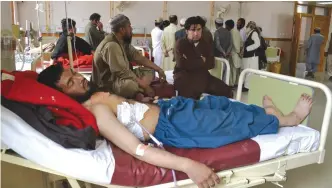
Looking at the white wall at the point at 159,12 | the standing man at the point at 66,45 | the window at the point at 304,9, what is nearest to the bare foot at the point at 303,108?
the standing man at the point at 66,45

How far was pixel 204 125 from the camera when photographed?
1.68 meters

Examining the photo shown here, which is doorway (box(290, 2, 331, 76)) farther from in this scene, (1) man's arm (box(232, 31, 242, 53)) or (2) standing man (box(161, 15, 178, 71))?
(2) standing man (box(161, 15, 178, 71))

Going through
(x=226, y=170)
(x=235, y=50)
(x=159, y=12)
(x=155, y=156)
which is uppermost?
(x=159, y=12)

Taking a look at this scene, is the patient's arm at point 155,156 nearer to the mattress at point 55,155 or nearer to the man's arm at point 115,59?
the mattress at point 55,155

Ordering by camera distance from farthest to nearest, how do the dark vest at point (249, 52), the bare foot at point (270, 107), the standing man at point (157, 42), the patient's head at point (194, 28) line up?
the standing man at point (157, 42) < the dark vest at point (249, 52) < the patient's head at point (194, 28) < the bare foot at point (270, 107)

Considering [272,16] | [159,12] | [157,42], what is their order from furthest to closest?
[272,16] → [159,12] → [157,42]

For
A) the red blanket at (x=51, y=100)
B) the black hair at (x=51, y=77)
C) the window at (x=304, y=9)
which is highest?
the window at (x=304, y=9)

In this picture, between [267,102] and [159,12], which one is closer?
[267,102]

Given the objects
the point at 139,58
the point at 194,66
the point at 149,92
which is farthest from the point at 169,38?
the point at 149,92

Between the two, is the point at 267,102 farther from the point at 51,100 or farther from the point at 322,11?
the point at 322,11

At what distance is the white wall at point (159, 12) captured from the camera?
680cm

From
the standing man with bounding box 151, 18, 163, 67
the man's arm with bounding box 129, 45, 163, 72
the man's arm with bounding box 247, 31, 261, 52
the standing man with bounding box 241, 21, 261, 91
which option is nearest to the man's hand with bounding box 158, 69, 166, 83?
the man's arm with bounding box 129, 45, 163, 72

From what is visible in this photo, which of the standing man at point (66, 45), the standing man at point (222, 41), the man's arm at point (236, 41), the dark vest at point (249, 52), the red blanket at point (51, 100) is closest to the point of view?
the red blanket at point (51, 100)

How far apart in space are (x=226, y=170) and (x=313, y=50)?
7.58 metres
